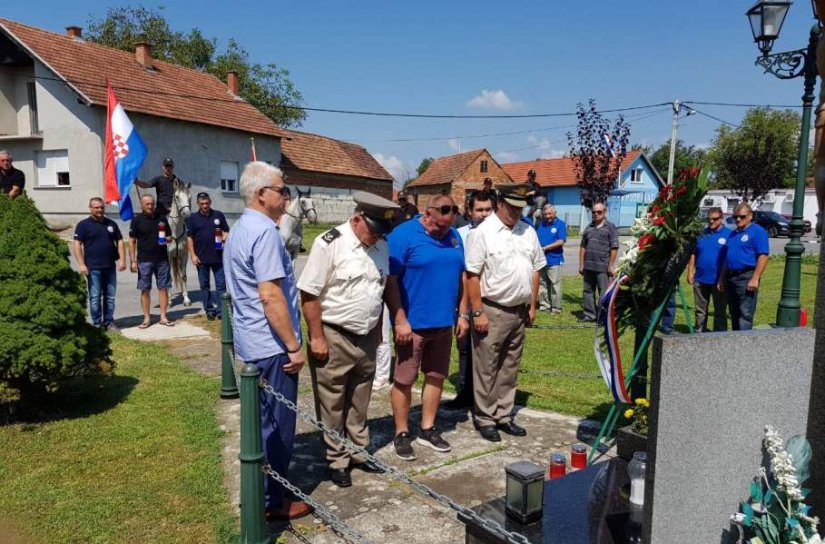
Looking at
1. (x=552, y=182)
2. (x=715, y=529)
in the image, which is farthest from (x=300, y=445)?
(x=552, y=182)

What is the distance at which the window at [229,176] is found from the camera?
2555 centimetres

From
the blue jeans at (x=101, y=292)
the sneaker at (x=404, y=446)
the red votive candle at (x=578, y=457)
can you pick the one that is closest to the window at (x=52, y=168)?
the blue jeans at (x=101, y=292)

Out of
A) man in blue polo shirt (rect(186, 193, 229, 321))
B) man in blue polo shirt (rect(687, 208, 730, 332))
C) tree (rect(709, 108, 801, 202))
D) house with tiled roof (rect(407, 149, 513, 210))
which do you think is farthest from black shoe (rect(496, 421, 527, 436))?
tree (rect(709, 108, 801, 202))

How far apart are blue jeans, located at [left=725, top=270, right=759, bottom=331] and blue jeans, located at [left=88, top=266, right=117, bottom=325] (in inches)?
327

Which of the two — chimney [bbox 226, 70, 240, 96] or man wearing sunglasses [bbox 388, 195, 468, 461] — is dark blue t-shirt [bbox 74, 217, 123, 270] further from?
chimney [bbox 226, 70, 240, 96]

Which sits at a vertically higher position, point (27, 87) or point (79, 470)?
point (27, 87)

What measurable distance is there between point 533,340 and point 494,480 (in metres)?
4.86

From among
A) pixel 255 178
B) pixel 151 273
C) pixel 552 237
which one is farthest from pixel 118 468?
pixel 552 237

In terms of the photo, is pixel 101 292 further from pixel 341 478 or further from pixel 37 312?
pixel 341 478

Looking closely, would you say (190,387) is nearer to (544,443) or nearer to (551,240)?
(544,443)

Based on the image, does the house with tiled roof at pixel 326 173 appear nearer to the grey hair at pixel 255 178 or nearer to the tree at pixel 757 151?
the tree at pixel 757 151

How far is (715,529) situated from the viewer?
244 cm

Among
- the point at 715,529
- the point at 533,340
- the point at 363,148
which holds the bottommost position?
the point at 533,340

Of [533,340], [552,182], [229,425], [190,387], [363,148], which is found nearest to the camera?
[229,425]
